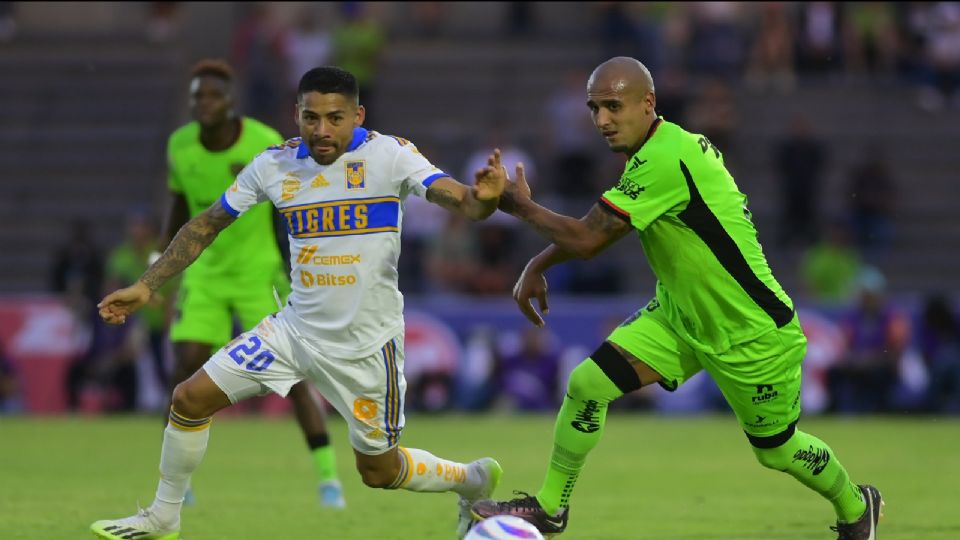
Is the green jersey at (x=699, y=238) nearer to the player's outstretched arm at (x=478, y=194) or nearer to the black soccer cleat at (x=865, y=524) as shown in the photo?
the player's outstretched arm at (x=478, y=194)

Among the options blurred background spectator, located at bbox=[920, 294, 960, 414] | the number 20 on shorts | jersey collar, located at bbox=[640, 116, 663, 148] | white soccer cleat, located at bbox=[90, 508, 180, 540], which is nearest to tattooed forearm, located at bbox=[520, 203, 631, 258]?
jersey collar, located at bbox=[640, 116, 663, 148]

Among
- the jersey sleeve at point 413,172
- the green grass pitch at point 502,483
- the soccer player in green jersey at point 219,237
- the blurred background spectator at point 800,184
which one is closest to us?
the jersey sleeve at point 413,172

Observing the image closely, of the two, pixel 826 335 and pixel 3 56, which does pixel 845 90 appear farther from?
pixel 3 56

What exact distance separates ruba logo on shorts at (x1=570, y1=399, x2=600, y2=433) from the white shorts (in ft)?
3.02

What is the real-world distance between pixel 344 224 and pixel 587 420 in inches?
64.0

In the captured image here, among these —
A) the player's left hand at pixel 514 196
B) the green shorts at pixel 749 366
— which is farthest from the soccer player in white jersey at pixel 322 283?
the green shorts at pixel 749 366

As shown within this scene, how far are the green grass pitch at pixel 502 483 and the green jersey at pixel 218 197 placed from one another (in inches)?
61.3

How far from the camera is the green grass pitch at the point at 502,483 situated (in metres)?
9.55

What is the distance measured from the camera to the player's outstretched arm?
7441mm

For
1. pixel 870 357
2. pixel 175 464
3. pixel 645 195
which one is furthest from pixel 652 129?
pixel 870 357

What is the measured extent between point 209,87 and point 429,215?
11077 millimetres

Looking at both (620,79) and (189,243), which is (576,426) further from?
(189,243)

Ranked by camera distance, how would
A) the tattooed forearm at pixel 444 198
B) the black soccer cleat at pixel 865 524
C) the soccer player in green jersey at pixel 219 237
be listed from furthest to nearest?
1. the soccer player in green jersey at pixel 219 237
2. the black soccer cleat at pixel 865 524
3. the tattooed forearm at pixel 444 198

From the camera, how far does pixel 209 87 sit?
10.9 metres
